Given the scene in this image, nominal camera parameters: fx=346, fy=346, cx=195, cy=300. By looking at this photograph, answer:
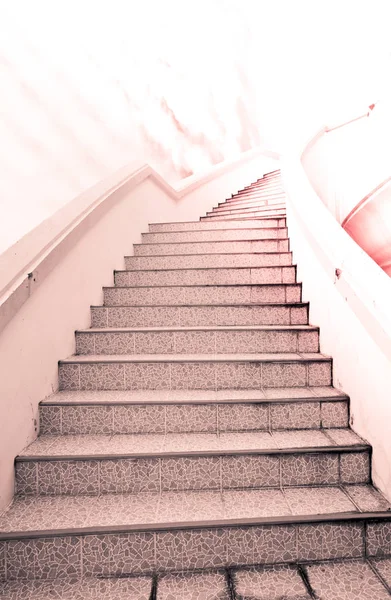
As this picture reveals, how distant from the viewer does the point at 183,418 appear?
1.62m

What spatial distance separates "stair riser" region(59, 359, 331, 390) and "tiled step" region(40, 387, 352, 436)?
0.62 feet

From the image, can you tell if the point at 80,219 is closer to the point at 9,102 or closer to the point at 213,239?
the point at 213,239

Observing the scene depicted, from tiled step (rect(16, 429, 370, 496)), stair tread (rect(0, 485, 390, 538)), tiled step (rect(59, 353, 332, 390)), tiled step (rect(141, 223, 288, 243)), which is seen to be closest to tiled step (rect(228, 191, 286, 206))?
tiled step (rect(141, 223, 288, 243))

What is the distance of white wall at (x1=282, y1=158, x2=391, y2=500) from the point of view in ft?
4.44

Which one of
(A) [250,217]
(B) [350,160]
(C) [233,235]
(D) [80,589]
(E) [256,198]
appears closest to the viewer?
(D) [80,589]

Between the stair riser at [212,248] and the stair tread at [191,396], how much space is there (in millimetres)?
1374

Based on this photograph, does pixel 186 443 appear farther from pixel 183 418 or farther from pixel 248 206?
pixel 248 206

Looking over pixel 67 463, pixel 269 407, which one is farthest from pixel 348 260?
pixel 67 463

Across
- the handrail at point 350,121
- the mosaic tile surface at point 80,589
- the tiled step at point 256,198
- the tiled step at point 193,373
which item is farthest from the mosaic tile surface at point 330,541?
the handrail at point 350,121

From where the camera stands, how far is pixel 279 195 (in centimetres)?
409

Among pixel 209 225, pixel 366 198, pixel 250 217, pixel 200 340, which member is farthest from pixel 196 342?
pixel 366 198

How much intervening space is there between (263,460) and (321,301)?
968 millimetres

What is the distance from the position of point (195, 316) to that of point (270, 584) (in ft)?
4.68

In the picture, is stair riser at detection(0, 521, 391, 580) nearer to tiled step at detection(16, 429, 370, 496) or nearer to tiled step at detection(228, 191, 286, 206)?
tiled step at detection(16, 429, 370, 496)
